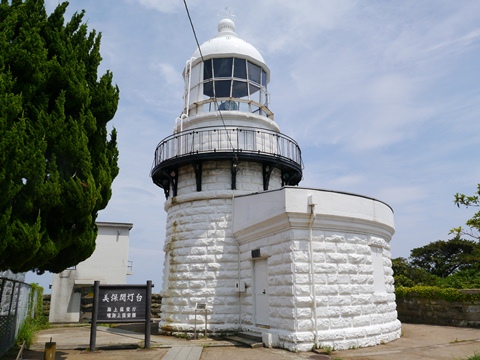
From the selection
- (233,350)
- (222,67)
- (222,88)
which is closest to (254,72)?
(222,67)

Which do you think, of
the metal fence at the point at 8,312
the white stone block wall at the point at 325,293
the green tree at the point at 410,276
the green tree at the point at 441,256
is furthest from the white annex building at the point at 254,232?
the green tree at the point at 441,256

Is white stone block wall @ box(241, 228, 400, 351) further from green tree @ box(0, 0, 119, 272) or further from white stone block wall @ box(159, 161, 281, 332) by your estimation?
green tree @ box(0, 0, 119, 272)

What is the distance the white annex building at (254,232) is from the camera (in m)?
9.30

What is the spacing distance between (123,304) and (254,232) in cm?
390

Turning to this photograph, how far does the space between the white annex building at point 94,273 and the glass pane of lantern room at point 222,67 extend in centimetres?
1110

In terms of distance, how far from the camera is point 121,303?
9.55 meters

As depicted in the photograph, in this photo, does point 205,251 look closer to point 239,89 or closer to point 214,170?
point 214,170

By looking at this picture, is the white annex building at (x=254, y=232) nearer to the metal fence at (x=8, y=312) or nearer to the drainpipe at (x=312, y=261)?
the drainpipe at (x=312, y=261)

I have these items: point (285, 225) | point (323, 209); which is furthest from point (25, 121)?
point (323, 209)

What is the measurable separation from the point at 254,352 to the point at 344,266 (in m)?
3.08

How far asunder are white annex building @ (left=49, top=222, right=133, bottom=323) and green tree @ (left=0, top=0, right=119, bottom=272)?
1299 centimetres

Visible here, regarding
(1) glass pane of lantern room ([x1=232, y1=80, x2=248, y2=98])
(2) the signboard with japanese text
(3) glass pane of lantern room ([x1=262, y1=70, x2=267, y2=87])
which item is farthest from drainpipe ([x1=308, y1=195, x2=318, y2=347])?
(3) glass pane of lantern room ([x1=262, y1=70, x2=267, y2=87])

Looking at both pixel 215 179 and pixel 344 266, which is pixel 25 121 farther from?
pixel 344 266

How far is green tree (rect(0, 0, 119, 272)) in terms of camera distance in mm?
5848
